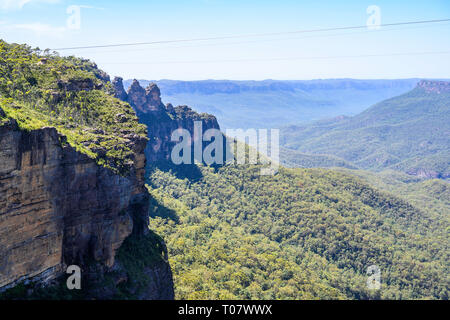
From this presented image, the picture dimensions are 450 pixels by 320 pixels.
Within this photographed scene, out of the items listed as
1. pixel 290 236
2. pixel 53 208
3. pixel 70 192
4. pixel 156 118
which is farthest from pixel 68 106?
pixel 156 118

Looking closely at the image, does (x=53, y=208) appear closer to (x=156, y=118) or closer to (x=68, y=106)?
(x=68, y=106)

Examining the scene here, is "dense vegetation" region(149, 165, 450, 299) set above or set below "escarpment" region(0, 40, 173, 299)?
below

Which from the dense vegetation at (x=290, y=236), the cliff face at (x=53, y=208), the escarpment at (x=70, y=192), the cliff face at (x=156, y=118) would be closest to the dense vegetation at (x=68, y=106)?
the escarpment at (x=70, y=192)

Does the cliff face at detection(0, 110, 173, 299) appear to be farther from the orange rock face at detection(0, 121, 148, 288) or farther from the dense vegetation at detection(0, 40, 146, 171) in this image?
the dense vegetation at detection(0, 40, 146, 171)

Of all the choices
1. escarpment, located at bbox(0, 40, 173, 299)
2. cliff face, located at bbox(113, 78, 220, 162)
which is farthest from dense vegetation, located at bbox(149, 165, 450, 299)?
escarpment, located at bbox(0, 40, 173, 299)

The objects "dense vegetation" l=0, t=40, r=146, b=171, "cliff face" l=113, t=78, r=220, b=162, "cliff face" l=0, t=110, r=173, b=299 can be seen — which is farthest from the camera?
"cliff face" l=113, t=78, r=220, b=162
